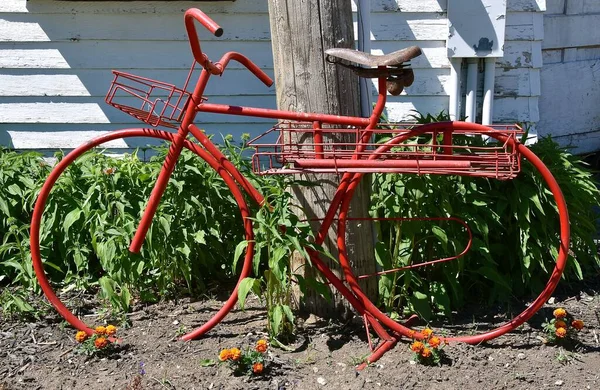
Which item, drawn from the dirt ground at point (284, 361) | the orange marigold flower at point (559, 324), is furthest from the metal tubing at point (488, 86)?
the orange marigold flower at point (559, 324)

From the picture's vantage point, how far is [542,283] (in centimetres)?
409

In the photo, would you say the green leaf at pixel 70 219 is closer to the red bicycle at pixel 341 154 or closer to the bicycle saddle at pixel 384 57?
the red bicycle at pixel 341 154

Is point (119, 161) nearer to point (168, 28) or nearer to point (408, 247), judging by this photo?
point (168, 28)

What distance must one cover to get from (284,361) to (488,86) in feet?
8.96

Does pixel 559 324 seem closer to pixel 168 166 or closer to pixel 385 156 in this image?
pixel 385 156

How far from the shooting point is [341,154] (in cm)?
338

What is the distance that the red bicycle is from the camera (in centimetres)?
312

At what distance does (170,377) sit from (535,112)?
11.1 ft

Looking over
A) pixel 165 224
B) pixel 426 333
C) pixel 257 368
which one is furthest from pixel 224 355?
pixel 426 333

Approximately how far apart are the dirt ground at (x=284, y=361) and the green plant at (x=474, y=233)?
0.23 m

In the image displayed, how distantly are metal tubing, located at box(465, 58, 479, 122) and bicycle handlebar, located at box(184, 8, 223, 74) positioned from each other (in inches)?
100

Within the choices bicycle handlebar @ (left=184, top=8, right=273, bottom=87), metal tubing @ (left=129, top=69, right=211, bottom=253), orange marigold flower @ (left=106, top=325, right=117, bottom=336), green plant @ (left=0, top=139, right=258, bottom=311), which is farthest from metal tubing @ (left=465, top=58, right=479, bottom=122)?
orange marigold flower @ (left=106, top=325, right=117, bottom=336)

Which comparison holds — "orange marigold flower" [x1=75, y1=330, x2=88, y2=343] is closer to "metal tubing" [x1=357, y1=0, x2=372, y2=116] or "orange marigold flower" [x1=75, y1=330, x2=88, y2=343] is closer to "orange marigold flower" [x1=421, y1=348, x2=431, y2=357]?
"orange marigold flower" [x1=421, y1=348, x2=431, y2=357]

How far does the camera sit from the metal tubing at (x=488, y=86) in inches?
207
